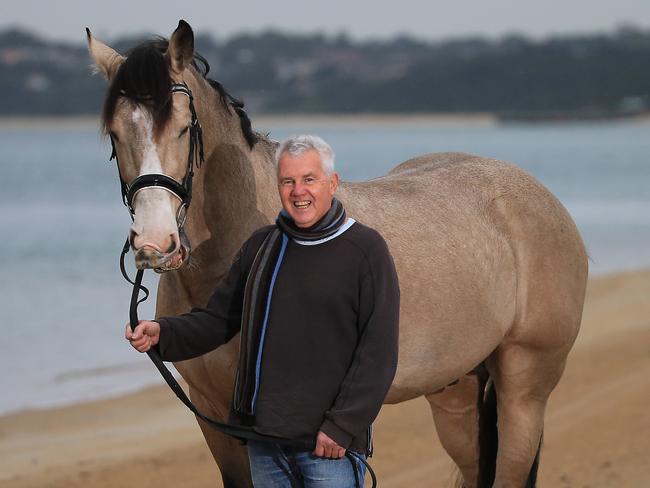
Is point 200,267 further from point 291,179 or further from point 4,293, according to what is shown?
point 4,293

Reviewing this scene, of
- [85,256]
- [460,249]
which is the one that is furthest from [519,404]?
[85,256]

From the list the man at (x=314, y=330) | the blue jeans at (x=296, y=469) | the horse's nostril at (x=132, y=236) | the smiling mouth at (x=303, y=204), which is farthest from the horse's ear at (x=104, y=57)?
the blue jeans at (x=296, y=469)

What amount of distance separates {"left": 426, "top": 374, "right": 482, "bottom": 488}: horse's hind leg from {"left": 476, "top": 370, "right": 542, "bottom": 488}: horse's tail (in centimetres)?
3

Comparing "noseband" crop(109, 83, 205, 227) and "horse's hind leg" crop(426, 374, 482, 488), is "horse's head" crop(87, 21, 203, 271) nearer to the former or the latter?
"noseband" crop(109, 83, 205, 227)

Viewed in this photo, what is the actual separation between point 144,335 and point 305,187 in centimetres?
65

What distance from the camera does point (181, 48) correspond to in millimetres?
3342

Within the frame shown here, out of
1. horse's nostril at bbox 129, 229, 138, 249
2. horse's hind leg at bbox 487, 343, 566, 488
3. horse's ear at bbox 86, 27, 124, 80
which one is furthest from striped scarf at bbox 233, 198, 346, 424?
horse's hind leg at bbox 487, 343, 566, 488

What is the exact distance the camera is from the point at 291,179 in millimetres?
2936

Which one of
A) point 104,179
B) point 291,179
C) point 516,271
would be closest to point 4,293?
point 516,271

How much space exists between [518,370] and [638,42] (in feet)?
362

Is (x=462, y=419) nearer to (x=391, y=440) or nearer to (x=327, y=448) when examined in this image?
(x=327, y=448)

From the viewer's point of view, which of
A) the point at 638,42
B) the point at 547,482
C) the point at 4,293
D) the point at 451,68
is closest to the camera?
the point at 547,482

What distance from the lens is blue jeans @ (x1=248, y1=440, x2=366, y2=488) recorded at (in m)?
2.98

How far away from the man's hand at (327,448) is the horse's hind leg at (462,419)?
2047 mm
